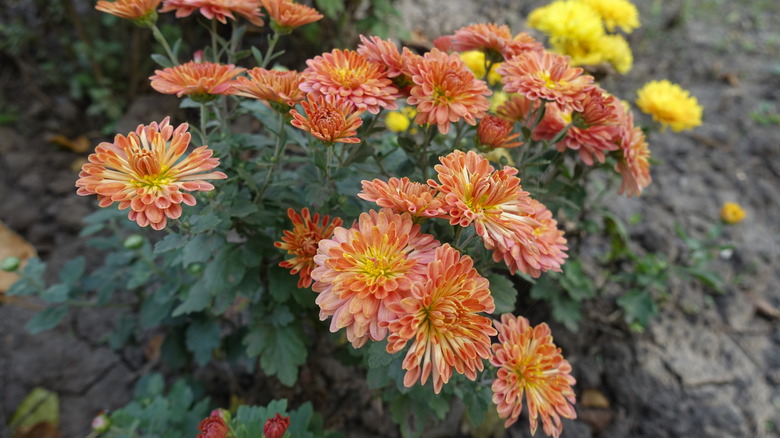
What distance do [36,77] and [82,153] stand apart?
69 cm

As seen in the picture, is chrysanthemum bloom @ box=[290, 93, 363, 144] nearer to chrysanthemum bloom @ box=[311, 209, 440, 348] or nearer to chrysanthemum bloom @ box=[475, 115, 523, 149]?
chrysanthemum bloom @ box=[311, 209, 440, 348]

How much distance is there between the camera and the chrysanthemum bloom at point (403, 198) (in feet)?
2.96

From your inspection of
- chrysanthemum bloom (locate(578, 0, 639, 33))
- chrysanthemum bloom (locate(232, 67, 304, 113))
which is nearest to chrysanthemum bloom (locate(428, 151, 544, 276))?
chrysanthemum bloom (locate(232, 67, 304, 113))

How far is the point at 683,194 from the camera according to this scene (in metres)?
2.77

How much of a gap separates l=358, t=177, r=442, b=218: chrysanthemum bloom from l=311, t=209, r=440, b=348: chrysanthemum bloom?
21mm

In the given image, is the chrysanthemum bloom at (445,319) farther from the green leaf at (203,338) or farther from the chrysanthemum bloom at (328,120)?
the green leaf at (203,338)

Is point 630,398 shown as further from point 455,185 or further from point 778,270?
point 455,185

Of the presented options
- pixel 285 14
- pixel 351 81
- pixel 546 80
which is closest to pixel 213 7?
pixel 285 14

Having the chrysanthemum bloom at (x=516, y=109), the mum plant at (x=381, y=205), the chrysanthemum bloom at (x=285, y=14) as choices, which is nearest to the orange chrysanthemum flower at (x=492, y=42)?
the mum plant at (x=381, y=205)

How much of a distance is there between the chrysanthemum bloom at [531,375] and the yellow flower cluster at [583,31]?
1272mm

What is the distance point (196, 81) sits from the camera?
1.09m

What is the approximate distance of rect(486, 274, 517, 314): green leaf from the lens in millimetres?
1162

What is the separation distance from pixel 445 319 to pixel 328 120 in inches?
17.8

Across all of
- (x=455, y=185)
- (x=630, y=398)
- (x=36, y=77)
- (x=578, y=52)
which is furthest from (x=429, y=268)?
(x=36, y=77)
